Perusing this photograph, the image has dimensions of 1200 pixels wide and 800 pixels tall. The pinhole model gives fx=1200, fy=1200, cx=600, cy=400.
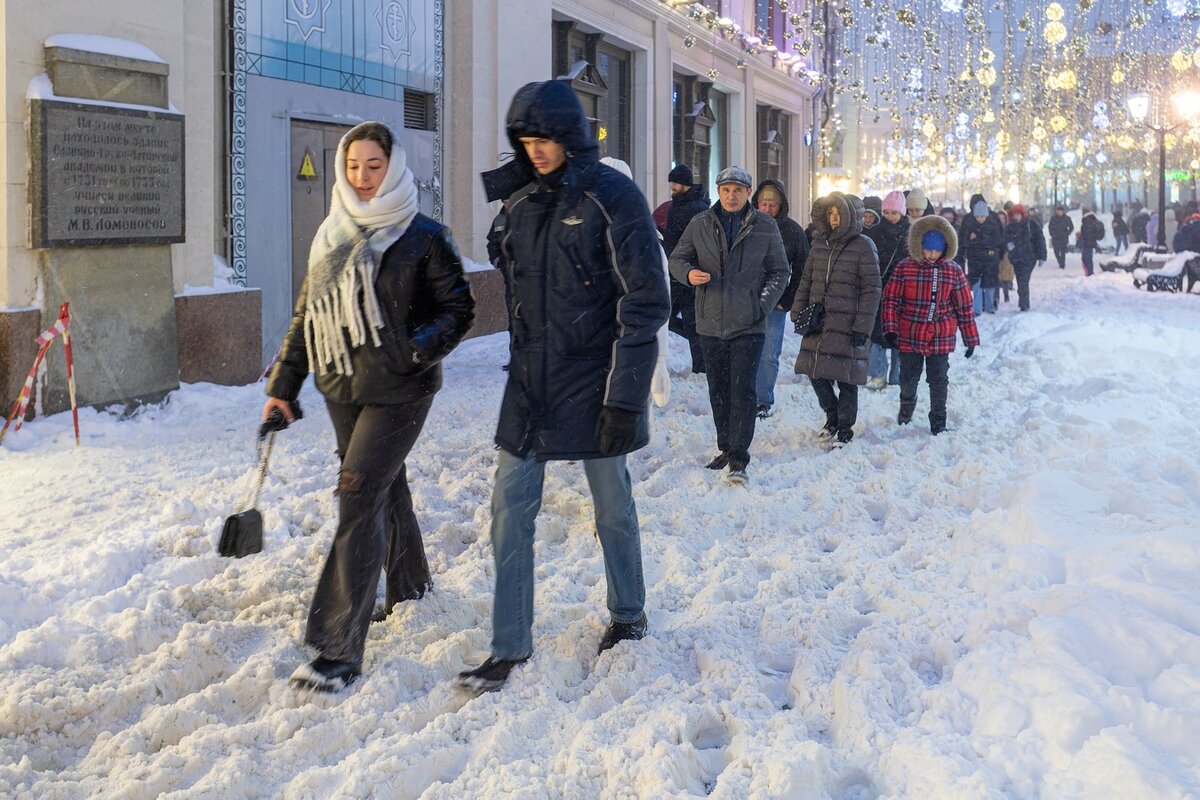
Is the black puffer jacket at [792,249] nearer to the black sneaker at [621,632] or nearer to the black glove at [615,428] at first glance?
the black sneaker at [621,632]

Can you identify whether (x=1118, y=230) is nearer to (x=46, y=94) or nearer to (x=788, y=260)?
(x=788, y=260)

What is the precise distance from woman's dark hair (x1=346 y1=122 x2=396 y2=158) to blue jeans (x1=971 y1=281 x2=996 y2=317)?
574 inches

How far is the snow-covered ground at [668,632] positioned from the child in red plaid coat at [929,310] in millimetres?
670

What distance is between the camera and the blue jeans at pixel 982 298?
18.0 meters

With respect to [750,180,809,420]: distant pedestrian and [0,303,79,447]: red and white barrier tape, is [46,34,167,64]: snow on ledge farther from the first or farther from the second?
[750,180,809,420]: distant pedestrian

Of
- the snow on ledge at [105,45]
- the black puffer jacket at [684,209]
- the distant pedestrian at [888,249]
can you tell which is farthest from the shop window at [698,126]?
the snow on ledge at [105,45]

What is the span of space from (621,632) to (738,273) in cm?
345

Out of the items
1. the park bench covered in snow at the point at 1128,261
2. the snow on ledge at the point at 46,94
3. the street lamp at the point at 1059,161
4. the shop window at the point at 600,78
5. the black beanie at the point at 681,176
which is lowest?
the black beanie at the point at 681,176

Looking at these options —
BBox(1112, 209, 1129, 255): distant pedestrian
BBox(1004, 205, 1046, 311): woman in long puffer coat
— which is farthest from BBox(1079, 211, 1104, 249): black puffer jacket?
BBox(1112, 209, 1129, 255): distant pedestrian

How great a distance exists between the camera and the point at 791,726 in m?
3.70

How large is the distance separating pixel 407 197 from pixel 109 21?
591 centimetres

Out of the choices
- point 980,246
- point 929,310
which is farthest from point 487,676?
point 980,246

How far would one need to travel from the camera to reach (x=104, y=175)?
8656mm

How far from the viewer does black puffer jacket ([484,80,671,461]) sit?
13.0 ft
